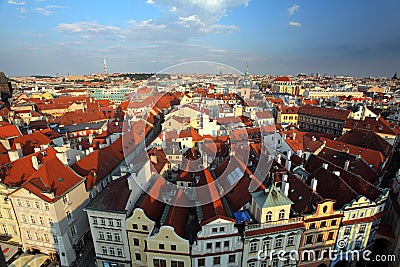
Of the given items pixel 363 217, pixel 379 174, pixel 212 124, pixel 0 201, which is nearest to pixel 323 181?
pixel 363 217

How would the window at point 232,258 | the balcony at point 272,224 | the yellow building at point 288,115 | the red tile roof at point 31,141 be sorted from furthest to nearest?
the yellow building at point 288,115 < the red tile roof at point 31,141 < the window at point 232,258 < the balcony at point 272,224

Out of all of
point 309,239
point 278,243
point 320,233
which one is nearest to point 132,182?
point 278,243

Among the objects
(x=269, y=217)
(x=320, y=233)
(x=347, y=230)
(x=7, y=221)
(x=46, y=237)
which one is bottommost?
(x=46, y=237)

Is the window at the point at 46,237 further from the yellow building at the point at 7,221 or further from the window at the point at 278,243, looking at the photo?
the window at the point at 278,243

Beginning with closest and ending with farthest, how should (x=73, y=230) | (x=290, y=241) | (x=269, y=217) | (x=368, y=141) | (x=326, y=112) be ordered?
(x=269, y=217) < (x=290, y=241) < (x=73, y=230) < (x=368, y=141) < (x=326, y=112)

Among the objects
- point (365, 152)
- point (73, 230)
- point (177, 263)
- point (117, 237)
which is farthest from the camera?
point (365, 152)

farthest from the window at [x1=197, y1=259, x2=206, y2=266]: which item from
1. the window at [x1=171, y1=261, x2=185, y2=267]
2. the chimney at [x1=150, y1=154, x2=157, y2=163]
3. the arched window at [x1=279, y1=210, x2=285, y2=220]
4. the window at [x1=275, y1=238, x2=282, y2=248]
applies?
the chimney at [x1=150, y1=154, x2=157, y2=163]

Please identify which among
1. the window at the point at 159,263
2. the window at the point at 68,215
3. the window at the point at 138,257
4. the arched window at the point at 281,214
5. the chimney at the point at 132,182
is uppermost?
the chimney at the point at 132,182

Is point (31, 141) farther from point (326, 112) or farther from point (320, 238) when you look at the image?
point (326, 112)

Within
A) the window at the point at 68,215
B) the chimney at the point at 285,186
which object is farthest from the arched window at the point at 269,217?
the window at the point at 68,215

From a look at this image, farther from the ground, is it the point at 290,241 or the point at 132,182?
the point at 132,182

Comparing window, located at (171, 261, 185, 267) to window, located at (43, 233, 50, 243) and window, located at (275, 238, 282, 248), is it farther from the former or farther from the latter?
window, located at (43, 233, 50, 243)
